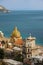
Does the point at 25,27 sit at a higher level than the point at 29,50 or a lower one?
lower

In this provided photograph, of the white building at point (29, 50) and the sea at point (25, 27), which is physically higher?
the white building at point (29, 50)

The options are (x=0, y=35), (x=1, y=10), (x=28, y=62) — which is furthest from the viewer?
(x=1, y=10)

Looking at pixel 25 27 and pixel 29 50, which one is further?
pixel 25 27

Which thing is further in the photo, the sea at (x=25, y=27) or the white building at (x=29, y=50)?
the sea at (x=25, y=27)

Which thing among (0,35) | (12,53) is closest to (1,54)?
(12,53)

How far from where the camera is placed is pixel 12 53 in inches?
610

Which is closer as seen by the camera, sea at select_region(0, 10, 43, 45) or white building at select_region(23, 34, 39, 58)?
white building at select_region(23, 34, 39, 58)

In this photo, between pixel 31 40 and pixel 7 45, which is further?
pixel 7 45

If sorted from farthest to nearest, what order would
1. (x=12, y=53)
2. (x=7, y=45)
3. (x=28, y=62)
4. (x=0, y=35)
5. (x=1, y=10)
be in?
(x=1, y=10) → (x=0, y=35) → (x=7, y=45) → (x=12, y=53) → (x=28, y=62)

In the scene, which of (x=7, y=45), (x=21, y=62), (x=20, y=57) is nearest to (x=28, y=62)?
(x=21, y=62)

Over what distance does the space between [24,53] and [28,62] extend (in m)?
1.96

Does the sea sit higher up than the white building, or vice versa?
the white building

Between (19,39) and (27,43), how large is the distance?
148 inches

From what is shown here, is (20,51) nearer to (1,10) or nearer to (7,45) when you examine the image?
(7,45)
